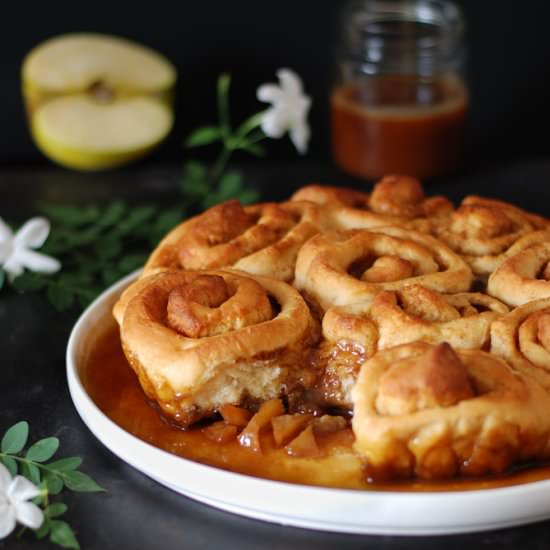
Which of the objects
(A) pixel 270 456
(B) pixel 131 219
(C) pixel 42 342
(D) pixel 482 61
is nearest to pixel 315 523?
(A) pixel 270 456

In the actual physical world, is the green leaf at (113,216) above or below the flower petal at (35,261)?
below

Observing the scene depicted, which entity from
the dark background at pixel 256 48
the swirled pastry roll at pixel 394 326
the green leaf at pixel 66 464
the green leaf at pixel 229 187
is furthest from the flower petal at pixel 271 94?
the green leaf at pixel 66 464

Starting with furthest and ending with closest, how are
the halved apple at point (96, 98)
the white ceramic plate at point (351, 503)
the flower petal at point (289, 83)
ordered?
the halved apple at point (96, 98) → the flower petal at point (289, 83) → the white ceramic plate at point (351, 503)

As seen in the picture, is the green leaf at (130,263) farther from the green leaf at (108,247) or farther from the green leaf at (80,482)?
the green leaf at (80,482)

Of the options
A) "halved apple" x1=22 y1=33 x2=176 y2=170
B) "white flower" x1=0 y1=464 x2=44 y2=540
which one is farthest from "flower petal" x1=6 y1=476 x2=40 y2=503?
"halved apple" x1=22 y1=33 x2=176 y2=170

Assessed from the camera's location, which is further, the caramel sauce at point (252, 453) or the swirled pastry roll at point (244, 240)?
the swirled pastry roll at point (244, 240)

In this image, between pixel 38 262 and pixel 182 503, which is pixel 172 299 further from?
pixel 38 262

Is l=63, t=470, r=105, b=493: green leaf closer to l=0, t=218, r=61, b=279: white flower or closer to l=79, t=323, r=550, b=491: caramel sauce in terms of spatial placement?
l=79, t=323, r=550, b=491: caramel sauce
